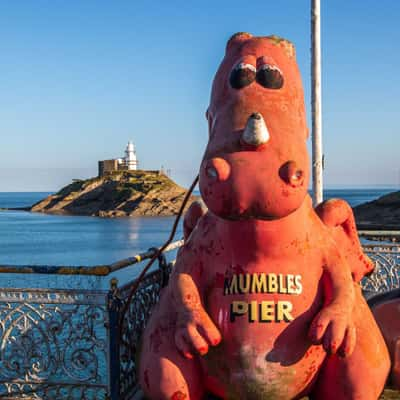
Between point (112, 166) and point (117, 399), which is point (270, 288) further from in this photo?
point (112, 166)

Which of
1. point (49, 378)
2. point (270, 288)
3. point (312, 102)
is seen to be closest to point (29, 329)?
point (49, 378)

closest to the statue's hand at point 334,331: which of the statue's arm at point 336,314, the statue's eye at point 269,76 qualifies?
the statue's arm at point 336,314

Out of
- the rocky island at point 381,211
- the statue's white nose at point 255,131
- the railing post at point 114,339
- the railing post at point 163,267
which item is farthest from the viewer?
the rocky island at point 381,211

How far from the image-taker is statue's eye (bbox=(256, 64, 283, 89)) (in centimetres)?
322

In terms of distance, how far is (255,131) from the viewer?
2875mm

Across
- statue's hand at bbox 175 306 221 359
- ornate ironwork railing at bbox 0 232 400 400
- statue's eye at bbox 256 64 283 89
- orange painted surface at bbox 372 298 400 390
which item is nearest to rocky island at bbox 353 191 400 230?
orange painted surface at bbox 372 298 400 390

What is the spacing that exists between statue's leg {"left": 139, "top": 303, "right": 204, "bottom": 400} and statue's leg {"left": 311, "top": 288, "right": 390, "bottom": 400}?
793 mm

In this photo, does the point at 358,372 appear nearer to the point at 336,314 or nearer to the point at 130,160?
the point at 336,314

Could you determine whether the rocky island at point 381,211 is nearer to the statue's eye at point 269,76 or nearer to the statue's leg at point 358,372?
the statue's leg at point 358,372

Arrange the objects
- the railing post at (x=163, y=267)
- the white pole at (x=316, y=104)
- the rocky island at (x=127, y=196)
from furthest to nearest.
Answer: the rocky island at (x=127, y=196)
the white pole at (x=316, y=104)
the railing post at (x=163, y=267)

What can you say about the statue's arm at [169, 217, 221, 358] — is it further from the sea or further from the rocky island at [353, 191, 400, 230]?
the rocky island at [353, 191, 400, 230]

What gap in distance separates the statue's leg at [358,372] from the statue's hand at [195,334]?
78cm

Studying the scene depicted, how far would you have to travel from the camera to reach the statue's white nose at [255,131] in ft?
9.43

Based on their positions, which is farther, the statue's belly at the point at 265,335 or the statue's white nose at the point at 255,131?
the statue's belly at the point at 265,335
